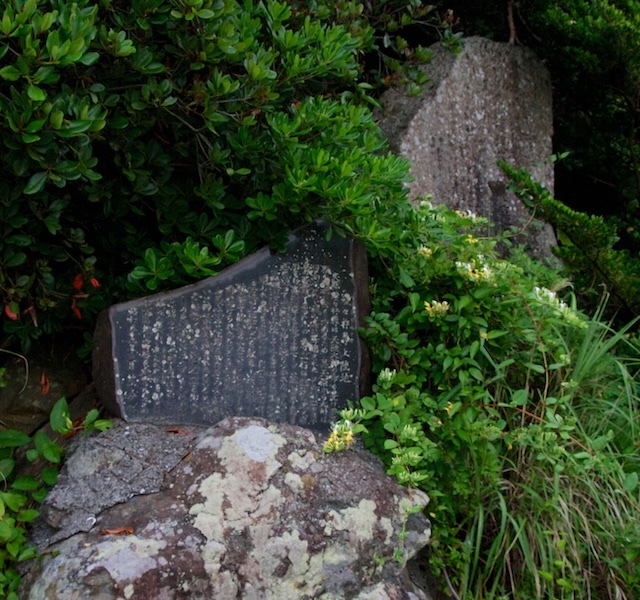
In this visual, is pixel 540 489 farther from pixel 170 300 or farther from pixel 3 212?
pixel 3 212

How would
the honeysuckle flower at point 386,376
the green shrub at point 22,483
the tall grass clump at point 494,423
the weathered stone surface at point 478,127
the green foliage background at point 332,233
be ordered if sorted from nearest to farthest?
the green shrub at point 22,483
the green foliage background at point 332,233
the tall grass clump at point 494,423
the honeysuckle flower at point 386,376
the weathered stone surface at point 478,127

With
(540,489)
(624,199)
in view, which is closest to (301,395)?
(540,489)

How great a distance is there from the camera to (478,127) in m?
4.25

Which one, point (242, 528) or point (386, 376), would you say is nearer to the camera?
point (242, 528)

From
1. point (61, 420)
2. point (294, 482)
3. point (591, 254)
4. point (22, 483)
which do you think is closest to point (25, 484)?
point (22, 483)

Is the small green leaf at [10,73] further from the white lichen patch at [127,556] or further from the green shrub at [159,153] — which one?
the white lichen patch at [127,556]

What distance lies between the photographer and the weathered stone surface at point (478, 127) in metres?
3.98

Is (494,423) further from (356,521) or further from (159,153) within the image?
(159,153)

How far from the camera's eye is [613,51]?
3.86m

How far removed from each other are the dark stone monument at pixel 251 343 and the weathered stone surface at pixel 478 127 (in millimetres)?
1296

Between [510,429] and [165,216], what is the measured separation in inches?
61.9

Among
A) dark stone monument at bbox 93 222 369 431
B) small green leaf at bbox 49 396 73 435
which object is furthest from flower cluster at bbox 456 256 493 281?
small green leaf at bbox 49 396 73 435

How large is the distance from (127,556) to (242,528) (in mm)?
350

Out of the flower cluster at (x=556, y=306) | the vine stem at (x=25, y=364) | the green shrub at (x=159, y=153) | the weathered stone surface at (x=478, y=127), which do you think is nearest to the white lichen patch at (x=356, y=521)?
the green shrub at (x=159, y=153)
